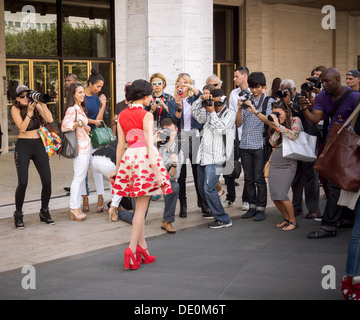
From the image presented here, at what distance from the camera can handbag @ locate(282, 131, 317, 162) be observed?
7.16 metres

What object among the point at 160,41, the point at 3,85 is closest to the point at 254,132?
the point at 160,41

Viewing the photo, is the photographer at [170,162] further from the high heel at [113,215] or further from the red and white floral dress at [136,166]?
the red and white floral dress at [136,166]

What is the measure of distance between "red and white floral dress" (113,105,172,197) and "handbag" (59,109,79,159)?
2087mm

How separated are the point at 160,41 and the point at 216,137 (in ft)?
19.3

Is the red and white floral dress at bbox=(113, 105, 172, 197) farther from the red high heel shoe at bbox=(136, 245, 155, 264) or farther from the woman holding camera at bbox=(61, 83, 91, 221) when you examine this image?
the woman holding camera at bbox=(61, 83, 91, 221)

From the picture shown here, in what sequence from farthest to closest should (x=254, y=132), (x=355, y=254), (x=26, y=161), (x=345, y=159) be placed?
(x=254, y=132), (x=26, y=161), (x=345, y=159), (x=355, y=254)

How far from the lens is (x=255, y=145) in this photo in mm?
7684

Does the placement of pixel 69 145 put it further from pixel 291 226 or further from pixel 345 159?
pixel 345 159

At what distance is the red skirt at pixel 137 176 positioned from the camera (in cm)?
558

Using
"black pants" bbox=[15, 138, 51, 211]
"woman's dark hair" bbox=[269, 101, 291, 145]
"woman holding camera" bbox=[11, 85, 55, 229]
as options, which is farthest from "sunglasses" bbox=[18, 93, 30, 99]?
"woman's dark hair" bbox=[269, 101, 291, 145]

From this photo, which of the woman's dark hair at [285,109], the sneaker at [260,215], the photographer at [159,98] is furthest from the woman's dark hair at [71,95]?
the sneaker at [260,215]
